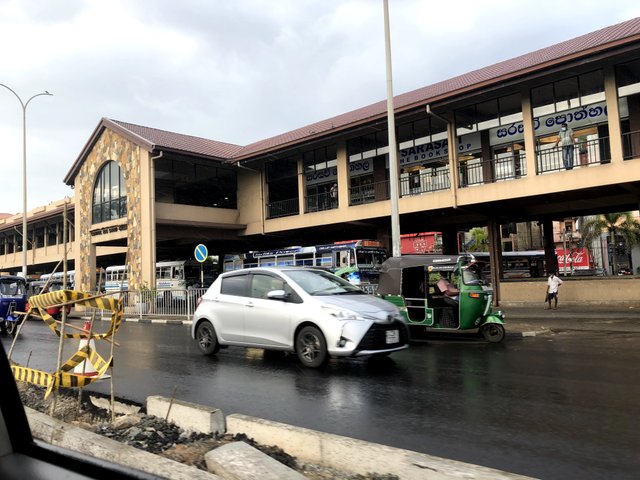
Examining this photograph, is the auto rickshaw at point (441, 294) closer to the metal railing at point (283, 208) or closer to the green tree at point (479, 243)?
the metal railing at point (283, 208)

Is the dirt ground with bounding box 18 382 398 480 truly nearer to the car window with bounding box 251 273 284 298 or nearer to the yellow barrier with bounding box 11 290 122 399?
the yellow barrier with bounding box 11 290 122 399

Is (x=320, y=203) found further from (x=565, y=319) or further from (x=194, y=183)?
(x=565, y=319)

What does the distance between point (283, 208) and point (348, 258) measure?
24.1 ft

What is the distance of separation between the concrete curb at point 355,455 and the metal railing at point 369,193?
1988 centimetres

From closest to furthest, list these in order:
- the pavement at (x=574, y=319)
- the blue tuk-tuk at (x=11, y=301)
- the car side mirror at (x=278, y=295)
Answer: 1. the car side mirror at (x=278, y=295)
2. the pavement at (x=574, y=319)
3. the blue tuk-tuk at (x=11, y=301)

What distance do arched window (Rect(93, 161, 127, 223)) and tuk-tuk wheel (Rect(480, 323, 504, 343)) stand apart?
2157 centimetres

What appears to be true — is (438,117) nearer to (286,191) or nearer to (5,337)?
(286,191)

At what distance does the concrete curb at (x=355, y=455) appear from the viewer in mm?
3307

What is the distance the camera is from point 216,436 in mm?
4676

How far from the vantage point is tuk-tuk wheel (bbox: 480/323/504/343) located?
11.3 meters

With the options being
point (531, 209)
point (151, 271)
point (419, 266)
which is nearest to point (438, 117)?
point (531, 209)

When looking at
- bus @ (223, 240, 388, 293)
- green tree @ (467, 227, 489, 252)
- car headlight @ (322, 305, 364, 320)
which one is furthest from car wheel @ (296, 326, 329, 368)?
green tree @ (467, 227, 489, 252)

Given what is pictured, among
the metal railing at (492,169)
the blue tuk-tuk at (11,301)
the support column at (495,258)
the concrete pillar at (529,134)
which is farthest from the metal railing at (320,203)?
the blue tuk-tuk at (11,301)

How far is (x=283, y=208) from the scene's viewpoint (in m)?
27.8
